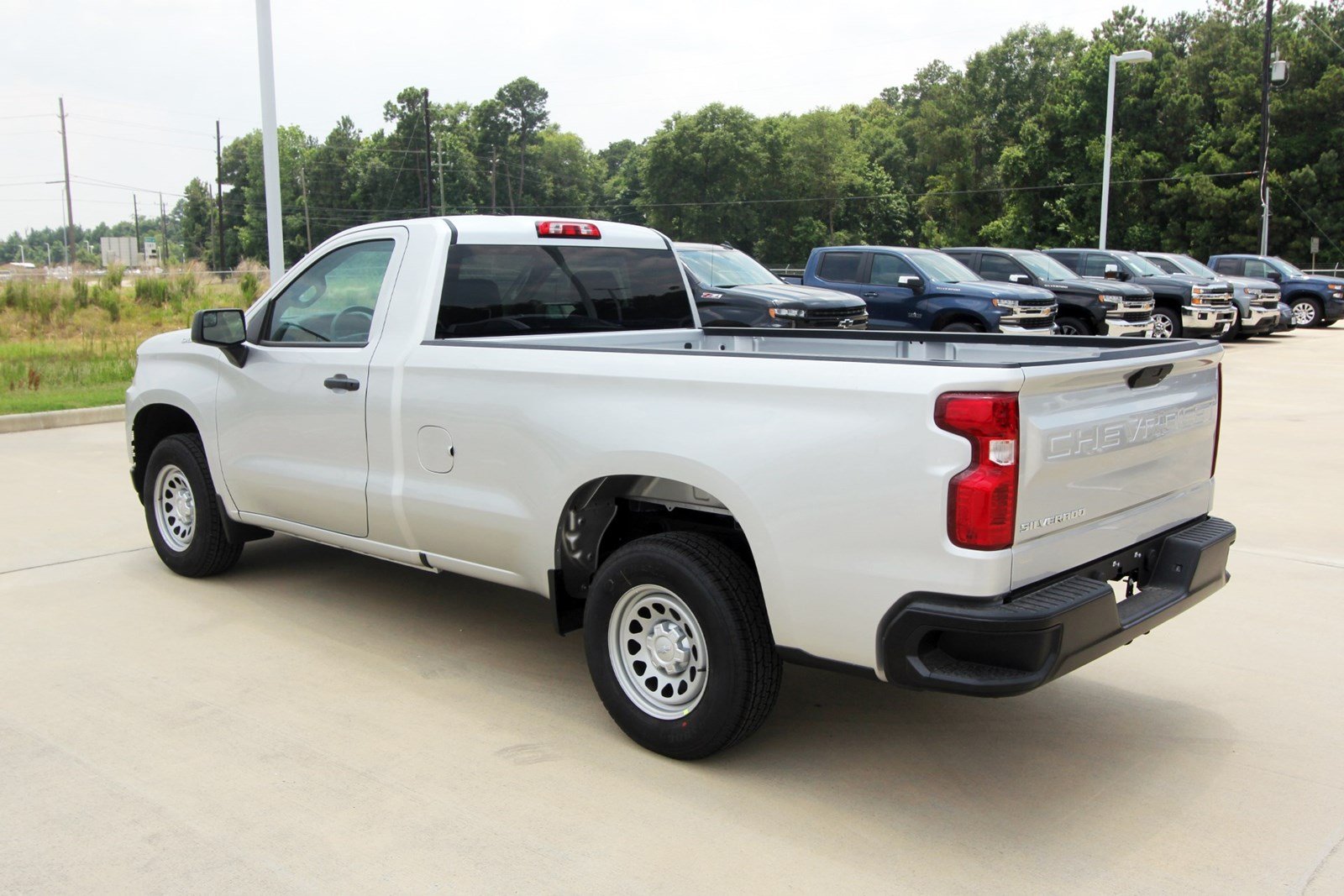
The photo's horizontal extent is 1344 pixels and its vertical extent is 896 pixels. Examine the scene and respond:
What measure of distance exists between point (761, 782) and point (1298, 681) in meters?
2.54

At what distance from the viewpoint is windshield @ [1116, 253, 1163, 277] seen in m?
22.4

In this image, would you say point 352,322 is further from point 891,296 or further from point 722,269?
point 891,296

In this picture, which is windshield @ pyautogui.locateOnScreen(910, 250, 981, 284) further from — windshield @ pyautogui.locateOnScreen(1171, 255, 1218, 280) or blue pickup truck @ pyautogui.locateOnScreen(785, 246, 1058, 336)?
windshield @ pyautogui.locateOnScreen(1171, 255, 1218, 280)

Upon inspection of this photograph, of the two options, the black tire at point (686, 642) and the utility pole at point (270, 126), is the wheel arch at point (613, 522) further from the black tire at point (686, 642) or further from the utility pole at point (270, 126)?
the utility pole at point (270, 126)

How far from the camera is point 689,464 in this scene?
3818 mm

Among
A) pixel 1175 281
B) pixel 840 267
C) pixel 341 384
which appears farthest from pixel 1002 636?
pixel 1175 281

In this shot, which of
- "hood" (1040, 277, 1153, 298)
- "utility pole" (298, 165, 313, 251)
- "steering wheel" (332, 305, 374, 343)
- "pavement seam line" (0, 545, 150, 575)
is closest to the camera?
"steering wheel" (332, 305, 374, 343)

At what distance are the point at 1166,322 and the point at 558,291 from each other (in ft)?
61.2

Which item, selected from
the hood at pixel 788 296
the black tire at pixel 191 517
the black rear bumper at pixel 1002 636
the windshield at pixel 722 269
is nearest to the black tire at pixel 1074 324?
the hood at pixel 788 296

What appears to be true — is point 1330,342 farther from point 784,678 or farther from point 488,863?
point 488,863

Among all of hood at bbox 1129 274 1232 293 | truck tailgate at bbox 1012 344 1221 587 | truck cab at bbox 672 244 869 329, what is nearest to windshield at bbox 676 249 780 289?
truck cab at bbox 672 244 869 329

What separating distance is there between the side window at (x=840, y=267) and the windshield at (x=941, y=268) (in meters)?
0.90

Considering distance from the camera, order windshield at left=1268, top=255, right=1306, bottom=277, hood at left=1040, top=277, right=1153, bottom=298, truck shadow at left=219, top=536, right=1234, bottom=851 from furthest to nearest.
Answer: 1. windshield at left=1268, top=255, right=1306, bottom=277
2. hood at left=1040, top=277, right=1153, bottom=298
3. truck shadow at left=219, top=536, right=1234, bottom=851

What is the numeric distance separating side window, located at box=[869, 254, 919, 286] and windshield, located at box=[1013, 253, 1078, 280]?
3.65 metres
